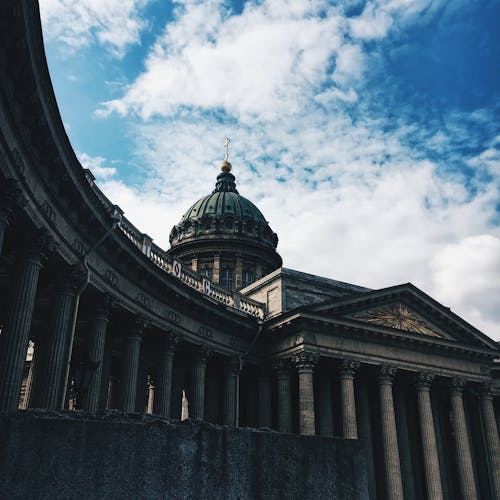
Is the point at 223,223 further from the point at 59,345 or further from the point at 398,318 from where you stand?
the point at 59,345

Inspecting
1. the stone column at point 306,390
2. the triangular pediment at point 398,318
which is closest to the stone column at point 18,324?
the stone column at point 306,390

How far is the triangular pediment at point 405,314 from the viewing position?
113 feet

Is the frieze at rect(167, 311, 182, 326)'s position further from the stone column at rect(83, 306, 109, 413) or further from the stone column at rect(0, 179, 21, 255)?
the stone column at rect(0, 179, 21, 255)

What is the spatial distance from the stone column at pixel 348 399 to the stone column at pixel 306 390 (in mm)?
1877

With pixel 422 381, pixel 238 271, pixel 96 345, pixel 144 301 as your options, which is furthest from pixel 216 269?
pixel 96 345

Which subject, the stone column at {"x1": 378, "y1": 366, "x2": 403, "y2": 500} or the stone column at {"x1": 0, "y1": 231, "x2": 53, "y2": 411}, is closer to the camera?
the stone column at {"x1": 0, "y1": 231, "x2": 53, "y2": 411}

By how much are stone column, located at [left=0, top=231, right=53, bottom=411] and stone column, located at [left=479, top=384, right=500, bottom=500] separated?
31939mm

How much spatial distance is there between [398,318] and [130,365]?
751 inches

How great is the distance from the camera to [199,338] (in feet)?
99.7

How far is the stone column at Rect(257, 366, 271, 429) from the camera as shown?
111 ft

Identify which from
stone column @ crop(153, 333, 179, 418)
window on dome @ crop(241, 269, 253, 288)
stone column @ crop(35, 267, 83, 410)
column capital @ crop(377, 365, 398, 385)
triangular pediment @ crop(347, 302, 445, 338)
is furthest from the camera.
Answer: window on dome @ crop(241, 269, 253, 288)

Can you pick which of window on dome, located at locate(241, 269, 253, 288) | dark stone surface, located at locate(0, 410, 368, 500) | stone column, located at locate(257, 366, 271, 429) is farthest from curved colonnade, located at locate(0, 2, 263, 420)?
window on dome, located at locate(241, 269, 253, 288)

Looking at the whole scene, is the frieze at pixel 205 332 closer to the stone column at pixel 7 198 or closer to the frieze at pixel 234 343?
→ the frieze at pixel 234 343

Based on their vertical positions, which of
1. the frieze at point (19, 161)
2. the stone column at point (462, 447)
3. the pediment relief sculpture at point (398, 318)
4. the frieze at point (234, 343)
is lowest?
the stone column at point (462, 447)
